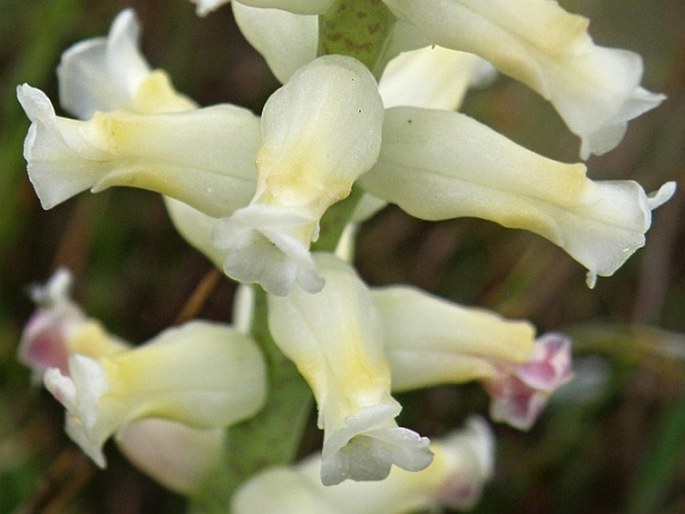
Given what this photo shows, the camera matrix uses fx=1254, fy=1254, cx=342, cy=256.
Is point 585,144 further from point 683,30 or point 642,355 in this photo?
point 683,30

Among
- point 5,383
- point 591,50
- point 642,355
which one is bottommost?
point 5,383

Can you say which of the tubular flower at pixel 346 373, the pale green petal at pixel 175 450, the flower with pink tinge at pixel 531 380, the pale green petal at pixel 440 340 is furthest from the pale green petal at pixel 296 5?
the pale green petal at pixel 175 450

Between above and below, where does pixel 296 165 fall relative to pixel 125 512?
above

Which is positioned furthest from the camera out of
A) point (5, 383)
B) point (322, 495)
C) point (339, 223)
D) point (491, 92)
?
point (491, 92)

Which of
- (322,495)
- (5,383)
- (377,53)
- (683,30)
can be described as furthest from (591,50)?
(683,30)

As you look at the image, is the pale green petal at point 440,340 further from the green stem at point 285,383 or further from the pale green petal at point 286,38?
the pale green petal at point 286,38

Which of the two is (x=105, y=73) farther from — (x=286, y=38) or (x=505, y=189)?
(x=505, y=189)

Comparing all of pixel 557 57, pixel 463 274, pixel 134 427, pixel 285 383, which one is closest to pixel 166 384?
pixel 285 383
